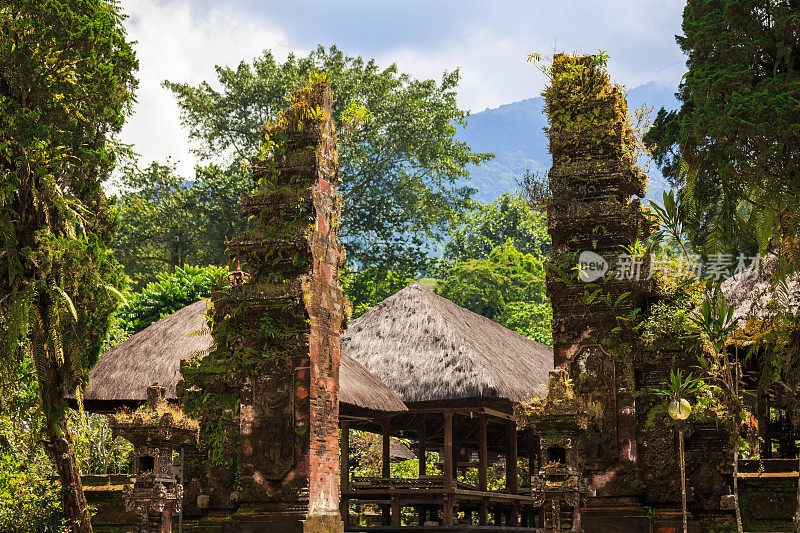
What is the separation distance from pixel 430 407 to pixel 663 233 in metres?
7.60

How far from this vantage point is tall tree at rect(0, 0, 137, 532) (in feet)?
40.2

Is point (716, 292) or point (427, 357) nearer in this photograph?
point (716, 292)

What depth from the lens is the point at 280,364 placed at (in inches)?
453

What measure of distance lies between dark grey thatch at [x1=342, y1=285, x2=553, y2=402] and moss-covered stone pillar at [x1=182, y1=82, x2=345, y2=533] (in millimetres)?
5488


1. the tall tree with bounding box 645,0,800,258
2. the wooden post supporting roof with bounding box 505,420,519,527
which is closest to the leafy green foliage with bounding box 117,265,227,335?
the wooden post supporting roof with bounding box 505,420,519,527

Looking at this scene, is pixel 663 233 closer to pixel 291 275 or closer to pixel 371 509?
pixel 291 275

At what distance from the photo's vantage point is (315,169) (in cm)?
1212

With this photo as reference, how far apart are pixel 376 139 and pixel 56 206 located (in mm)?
20744

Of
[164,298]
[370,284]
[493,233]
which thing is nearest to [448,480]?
[164,298]

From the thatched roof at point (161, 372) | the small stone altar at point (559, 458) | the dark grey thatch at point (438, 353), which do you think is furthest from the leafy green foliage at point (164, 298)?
the small stone altar at point (559, 458)

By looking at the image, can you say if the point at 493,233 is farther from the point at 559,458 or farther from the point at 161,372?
the point at 559,458

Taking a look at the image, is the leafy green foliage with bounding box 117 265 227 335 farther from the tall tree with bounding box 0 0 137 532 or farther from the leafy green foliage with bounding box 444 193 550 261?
the leafy green foliage with bounding box 444 193 550 261

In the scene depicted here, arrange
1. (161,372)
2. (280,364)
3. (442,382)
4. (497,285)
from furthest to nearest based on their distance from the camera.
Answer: (497,285) < (442,382) < (161,372) < (280,364)

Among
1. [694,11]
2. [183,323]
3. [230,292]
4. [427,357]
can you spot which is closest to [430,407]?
[427,357]
